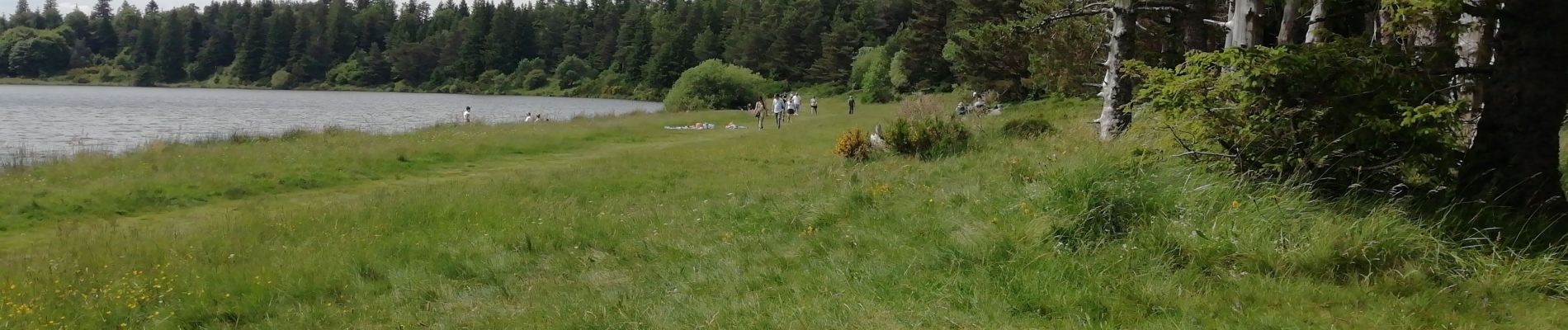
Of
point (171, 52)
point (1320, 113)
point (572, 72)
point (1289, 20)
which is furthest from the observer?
point (171, 52)

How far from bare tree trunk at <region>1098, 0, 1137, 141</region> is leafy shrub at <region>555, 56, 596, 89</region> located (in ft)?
400

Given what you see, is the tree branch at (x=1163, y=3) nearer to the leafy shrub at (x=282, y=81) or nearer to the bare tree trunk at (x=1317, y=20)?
the bare tree trunk at (x=1317, y=20)

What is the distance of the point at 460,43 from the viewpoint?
147500 mm

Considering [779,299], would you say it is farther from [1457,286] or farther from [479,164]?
[479,164]

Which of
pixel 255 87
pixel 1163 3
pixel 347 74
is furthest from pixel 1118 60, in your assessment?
pixel 255 87

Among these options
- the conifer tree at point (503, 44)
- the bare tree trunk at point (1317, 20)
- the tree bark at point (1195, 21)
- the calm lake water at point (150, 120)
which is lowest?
the calm lake water at point (150, 120)

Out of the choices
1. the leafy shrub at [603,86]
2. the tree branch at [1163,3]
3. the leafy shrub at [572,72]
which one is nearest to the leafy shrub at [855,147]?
the tree branch at [1163,3]

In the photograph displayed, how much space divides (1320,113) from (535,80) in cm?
13609

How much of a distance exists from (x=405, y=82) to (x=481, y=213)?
145 metres

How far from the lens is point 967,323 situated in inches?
183

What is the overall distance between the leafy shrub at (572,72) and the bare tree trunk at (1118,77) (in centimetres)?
12204

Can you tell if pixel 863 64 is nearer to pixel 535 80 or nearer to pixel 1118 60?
pixel 1118 60

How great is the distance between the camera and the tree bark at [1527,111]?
545 centimetres

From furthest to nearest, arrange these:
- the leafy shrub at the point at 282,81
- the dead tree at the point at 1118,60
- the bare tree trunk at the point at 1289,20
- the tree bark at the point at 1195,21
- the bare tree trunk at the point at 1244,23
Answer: the leafy shrub at the point at 282,81, the tree bark at the point at 1195,21, the dead tree at the point at 1118,60, the bare tree trunk at the point at 1244,23, the bare tree trunk at the point at 1289,20
